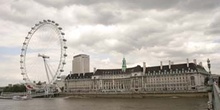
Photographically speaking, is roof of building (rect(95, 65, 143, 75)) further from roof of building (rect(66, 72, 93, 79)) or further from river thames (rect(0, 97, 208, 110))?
river thames (rect(0, 97, 208, 110))

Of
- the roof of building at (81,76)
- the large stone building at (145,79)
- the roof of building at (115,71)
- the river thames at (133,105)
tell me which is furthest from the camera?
the roof of building at (81,76)

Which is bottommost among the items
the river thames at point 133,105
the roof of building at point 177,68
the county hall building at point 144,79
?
the river thames at point 133,105

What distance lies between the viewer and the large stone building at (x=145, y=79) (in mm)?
83250

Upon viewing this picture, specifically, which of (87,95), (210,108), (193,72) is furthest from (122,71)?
(210,108)

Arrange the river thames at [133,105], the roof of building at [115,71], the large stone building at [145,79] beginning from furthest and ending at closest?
1. the roof of building at [115,71]
2. the large stone building at [145,79]
3. the river thames at [133,105]

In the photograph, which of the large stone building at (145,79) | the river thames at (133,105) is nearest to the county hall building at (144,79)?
the large stone building at (145,79)

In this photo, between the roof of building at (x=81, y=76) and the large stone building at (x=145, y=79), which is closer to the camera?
the large stone building at (x=145, y=79)

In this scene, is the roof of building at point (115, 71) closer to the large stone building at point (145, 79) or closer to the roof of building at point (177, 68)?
the large stone building at point (145, 79)

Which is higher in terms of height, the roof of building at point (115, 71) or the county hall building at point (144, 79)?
the roof of building at point (115, 71)

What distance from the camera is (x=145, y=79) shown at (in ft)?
312

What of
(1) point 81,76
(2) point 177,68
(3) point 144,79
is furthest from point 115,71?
(2) point 177,68

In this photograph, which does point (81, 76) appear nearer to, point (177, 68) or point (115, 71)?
point (115, 71)

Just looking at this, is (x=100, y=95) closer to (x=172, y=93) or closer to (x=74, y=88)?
(x=172, y=93)

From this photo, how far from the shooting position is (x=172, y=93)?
69125 mm
